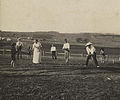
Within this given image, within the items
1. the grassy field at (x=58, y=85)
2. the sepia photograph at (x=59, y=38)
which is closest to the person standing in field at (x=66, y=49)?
the sepia photograph at (x=59, y=38)

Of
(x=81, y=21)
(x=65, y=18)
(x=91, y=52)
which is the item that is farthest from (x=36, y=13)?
(x=91, y=52)

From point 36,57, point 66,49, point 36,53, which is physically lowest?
point 36,57

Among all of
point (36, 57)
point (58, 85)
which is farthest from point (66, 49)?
point (58, 85)

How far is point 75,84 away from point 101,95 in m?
0.86

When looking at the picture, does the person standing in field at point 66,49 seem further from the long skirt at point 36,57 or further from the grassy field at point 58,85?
the grassy field at point 58,85

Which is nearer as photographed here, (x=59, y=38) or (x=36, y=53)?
(x=59, y=38)

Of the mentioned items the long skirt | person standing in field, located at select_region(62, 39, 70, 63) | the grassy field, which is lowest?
the grassy field

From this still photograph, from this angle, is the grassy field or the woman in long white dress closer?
the grassy field

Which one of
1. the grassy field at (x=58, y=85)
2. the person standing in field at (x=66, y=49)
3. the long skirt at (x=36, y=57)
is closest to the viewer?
the grassy field at (x=58, y=85)

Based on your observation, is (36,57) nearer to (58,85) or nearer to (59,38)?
(59,38)

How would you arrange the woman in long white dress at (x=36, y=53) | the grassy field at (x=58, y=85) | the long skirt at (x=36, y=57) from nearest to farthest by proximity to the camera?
the grassy field at (x=58, y=85), the woman in long white dress at (x=36, y=53), the long skirt at (x=36, y=57)

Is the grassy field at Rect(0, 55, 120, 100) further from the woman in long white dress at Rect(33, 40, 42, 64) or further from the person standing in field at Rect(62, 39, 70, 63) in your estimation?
the woman in long white dress at Rect(33, 40, 42, 64)

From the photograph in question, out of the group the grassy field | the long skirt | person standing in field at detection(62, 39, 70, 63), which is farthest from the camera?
the long skirt

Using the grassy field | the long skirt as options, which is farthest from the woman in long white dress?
the grassy field
